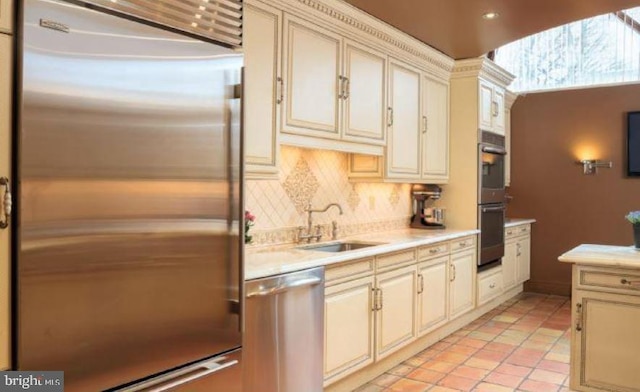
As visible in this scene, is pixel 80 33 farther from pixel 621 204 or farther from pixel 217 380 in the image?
pixel 621 204

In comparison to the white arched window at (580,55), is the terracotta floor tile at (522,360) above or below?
below

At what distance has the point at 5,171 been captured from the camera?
138cm

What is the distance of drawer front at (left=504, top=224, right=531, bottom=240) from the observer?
542 centimetres

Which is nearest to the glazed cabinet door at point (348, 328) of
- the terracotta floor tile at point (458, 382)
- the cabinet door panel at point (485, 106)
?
the terracotta floor tile at point (458, 382)

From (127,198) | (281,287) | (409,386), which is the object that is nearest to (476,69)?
(409,386)

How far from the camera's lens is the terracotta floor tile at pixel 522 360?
3713mm

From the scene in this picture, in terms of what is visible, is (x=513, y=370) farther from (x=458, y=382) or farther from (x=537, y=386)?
(x=458, y=382)

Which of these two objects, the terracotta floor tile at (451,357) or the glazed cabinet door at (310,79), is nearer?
the glazed cabinet door at (310,79)

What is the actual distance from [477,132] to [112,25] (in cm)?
382

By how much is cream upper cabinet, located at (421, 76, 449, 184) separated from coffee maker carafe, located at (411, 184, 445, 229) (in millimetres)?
138

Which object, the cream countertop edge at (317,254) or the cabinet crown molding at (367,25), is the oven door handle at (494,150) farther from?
the cream countertop edge at (317,254)

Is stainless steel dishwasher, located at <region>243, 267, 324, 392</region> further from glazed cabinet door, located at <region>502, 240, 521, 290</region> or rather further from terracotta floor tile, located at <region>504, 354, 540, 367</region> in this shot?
glazed cabinet door, located at <region>502, 240, 521, 290</region>

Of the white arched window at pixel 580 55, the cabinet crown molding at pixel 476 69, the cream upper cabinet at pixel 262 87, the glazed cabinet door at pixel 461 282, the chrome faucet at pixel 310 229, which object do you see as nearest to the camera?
the cream upper cabinet at pixel 262 87

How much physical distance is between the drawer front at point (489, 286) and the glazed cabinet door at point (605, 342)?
1848 millimetres
